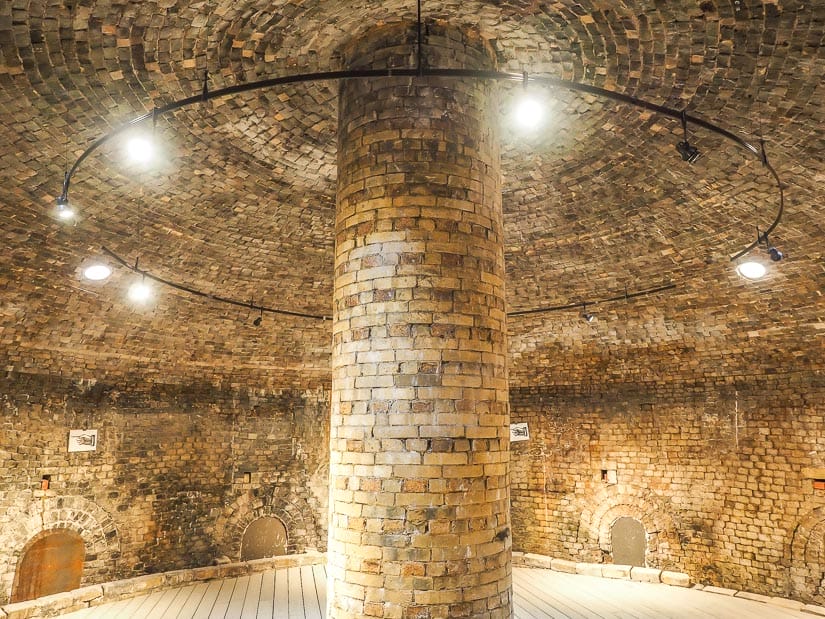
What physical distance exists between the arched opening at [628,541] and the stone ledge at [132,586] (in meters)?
5.66

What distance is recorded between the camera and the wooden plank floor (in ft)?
27.6

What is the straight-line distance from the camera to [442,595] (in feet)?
13.4

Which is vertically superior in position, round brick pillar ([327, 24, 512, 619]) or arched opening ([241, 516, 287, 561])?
round brick pillar ([327, 24, 512, 619])

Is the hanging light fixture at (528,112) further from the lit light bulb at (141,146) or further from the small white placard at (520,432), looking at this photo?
the small white placard at (520,432)

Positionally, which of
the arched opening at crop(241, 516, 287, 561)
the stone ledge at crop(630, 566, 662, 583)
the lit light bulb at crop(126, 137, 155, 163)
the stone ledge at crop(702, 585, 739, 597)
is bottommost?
the stone ledge at crop(702, 585, 739, 597)

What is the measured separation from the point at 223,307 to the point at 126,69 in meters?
5.31

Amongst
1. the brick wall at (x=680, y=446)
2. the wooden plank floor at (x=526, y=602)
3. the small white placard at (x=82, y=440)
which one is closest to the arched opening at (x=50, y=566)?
the wooden plank floor at (x=526, y=602)

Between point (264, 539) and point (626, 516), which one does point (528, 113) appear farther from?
point (264, 539)

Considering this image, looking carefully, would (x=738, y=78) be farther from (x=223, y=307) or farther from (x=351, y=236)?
(x=223, y=307)

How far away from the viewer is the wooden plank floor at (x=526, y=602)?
840 centimetres

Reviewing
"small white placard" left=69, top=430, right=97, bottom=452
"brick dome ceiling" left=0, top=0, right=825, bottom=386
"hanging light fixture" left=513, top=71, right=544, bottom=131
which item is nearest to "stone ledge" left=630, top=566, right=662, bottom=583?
"brick dome ceiling" left=0, top=0, right=825, bottom=386

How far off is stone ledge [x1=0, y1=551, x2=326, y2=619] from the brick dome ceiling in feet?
12.2

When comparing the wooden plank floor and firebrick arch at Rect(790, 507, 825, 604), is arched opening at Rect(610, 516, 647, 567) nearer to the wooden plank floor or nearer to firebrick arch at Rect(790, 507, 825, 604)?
the wooden plank floor

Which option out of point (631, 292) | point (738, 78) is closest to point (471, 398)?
point (738, 78)
